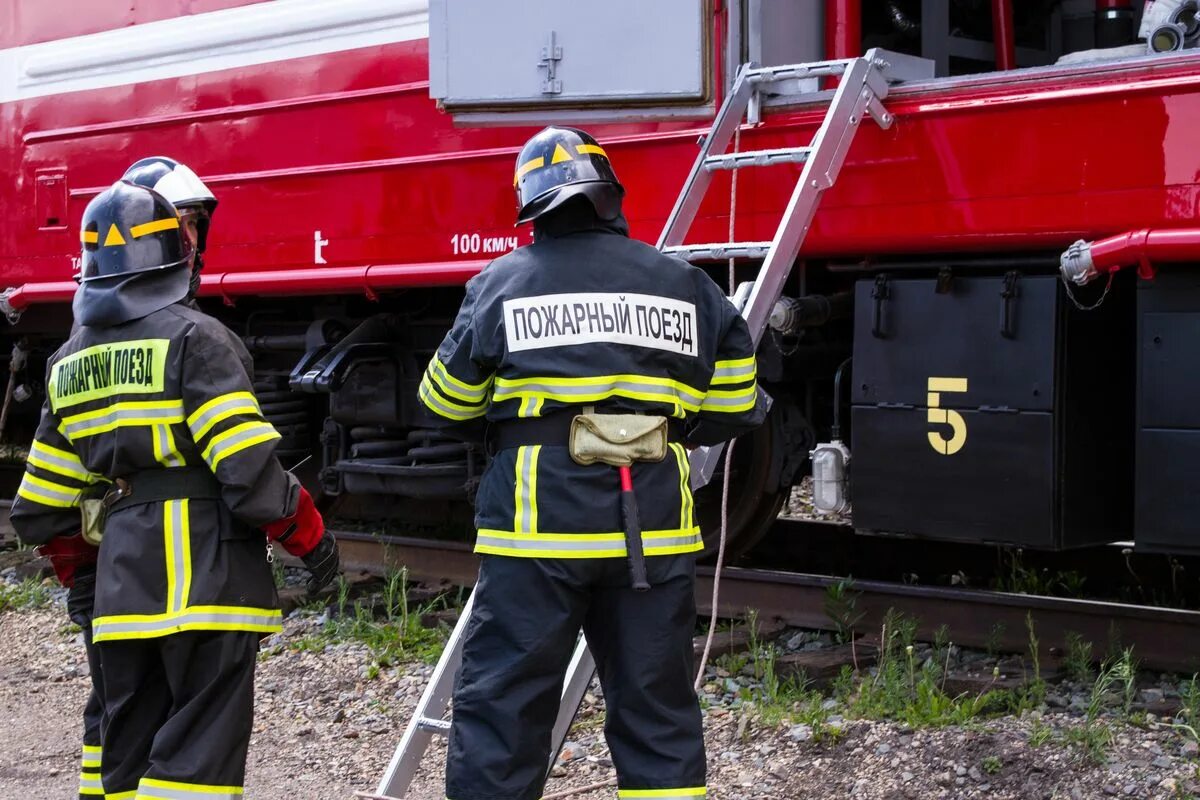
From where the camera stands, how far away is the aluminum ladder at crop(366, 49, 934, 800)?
15.5ft

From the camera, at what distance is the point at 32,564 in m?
7.47

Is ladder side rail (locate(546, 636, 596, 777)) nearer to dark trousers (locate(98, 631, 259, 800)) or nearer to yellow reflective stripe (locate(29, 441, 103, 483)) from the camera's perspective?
dark trousers (locate(98, 631, 259, 800))

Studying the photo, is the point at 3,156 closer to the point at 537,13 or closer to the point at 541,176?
the point at 537,13

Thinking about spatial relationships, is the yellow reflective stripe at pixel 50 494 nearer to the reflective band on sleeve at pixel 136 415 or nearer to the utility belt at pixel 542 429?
the reflective band on sleeve at pixel 136 415

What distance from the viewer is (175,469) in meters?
3.53

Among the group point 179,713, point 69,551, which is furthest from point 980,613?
point 69,551

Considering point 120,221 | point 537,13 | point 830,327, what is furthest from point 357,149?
point 120,221

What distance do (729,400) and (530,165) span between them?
0.71 meters

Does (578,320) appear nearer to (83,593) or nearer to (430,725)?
(430,725)

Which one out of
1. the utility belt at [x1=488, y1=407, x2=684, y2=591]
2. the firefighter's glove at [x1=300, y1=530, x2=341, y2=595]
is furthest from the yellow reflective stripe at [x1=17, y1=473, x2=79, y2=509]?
the utility belt at [x1=488, y1=407, x2=684, y2=591]

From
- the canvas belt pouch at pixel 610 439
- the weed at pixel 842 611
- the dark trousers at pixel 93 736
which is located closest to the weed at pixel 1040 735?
the weed at pixel 842 611

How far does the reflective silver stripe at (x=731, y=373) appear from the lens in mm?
3689

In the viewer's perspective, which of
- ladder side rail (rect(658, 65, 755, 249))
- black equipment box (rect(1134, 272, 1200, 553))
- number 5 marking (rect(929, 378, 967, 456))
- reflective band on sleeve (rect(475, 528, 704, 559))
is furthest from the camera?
ladder side rail (rect(658, 65, 755, 249))

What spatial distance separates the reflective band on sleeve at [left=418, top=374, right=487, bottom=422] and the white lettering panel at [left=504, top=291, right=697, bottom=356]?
0.74ft
